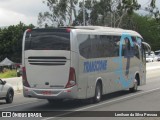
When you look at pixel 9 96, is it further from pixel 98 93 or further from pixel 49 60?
pixel 49 60

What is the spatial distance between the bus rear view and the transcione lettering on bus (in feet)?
4.08

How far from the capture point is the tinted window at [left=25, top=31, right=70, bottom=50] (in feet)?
62.7

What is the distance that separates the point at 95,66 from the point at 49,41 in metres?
2.66

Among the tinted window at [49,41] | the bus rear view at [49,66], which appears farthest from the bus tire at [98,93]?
the tinted window at [49,41]

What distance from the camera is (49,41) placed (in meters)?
19.2

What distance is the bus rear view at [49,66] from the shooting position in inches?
744

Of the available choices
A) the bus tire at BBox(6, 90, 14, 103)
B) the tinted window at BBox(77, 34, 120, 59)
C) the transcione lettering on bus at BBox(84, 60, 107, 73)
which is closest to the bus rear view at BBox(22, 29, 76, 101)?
the tinted window at BBox(77, 34, 120, 59)

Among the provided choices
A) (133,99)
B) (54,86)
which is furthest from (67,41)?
(133,99)

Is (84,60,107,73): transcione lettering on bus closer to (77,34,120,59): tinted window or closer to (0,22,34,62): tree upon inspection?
(77,34,120,59): tinted window

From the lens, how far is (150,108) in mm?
18188

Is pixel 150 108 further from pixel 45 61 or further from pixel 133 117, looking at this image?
pixel 45 61

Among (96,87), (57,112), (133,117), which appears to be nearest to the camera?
(133,117)

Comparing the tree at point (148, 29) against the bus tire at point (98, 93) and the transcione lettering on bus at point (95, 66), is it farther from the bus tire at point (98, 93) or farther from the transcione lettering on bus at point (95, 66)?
the bus tire at point (98, 93)

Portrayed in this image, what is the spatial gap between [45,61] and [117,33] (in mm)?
5834
